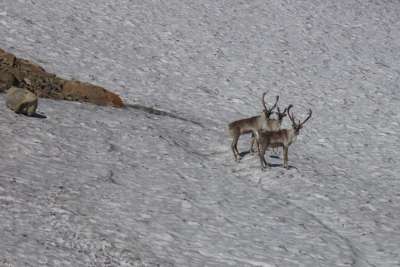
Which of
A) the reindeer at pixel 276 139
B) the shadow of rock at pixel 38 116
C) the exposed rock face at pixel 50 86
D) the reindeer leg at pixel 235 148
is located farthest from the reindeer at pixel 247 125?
the exposed rock face at pixel 50 86

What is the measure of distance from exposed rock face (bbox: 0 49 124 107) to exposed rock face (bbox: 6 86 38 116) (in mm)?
3100

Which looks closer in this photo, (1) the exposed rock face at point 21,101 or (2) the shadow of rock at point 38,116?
(1) the exposed rock face at point 21,101

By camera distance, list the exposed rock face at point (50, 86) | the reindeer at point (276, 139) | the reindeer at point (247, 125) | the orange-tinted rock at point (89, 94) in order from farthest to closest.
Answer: the orange-tinted rock at point (89, 94)
the exposed rock face at point (50, 86)
the reindeer at point (247, 125)
the reindeer at point (276, 139)

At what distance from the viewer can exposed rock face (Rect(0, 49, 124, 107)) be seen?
79.6ft

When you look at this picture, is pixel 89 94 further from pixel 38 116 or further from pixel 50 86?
pixel 38 116

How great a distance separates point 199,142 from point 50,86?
544 cm

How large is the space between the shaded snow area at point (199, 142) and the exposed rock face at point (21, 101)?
49 cm

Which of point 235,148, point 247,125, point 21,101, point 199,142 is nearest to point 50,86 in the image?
point 21,101

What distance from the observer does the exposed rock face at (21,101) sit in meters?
20.5

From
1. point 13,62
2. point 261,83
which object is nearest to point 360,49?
point 261,83

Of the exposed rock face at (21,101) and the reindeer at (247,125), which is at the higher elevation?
the reindeer at (247,125)

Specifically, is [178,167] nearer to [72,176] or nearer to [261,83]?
[72,176]

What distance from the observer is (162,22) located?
1467 inches

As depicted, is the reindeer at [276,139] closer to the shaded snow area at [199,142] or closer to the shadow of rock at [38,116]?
the shaded snow area at [199,142]
